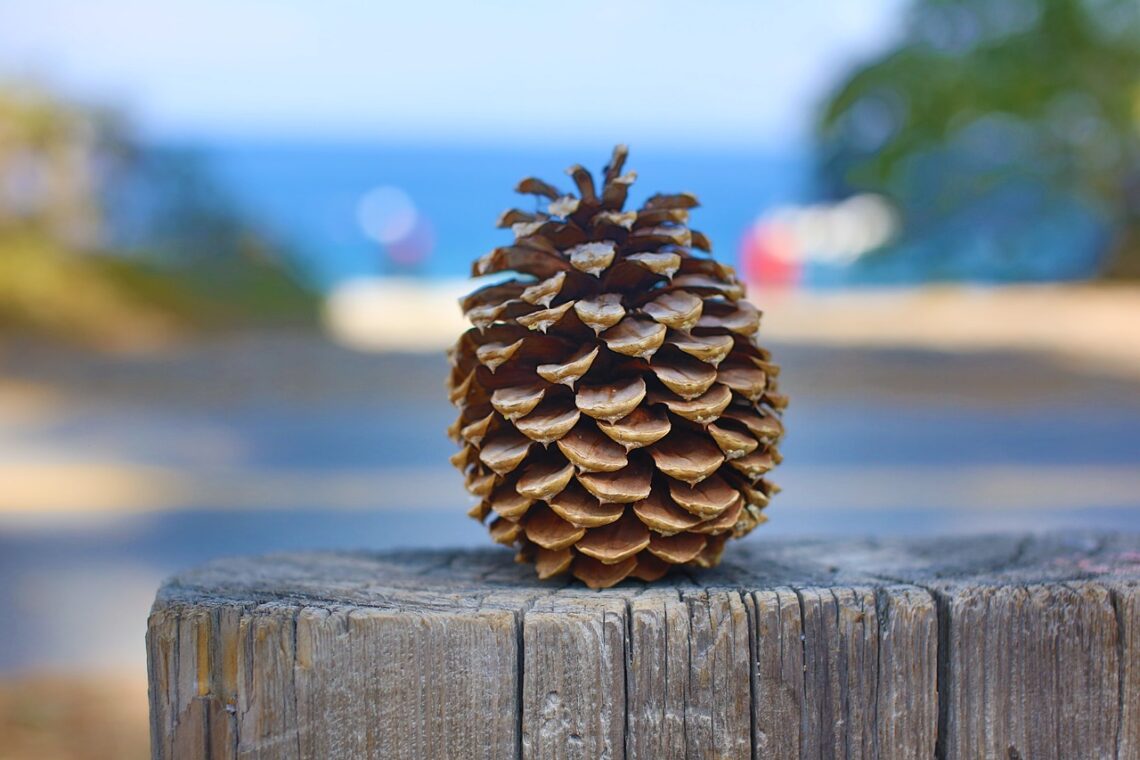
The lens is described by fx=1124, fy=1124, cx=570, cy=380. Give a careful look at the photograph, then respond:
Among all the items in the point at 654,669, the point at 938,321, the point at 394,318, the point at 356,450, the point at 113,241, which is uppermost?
the point at 113,241

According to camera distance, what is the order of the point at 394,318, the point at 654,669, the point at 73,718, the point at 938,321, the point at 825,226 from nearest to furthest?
the point at 654,669 → the point at 73,718 → the point at 938,321 → the point at 394,318 → the point at 825,226

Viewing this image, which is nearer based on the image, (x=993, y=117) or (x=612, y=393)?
(x=612, y=393)

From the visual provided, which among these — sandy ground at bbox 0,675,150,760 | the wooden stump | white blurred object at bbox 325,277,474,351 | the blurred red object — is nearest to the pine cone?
the wooden stump

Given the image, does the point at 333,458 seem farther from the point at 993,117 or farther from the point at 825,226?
the point at 825,226

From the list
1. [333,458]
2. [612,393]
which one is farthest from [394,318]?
[612,393]

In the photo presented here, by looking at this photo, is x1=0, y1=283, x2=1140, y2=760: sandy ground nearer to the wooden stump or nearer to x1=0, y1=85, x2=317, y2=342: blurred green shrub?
x1=0, y1=85, x2=317, y2=342: blurred green shrub

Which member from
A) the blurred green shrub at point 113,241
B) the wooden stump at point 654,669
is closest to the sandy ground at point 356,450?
the blurred green shrub at point 113,241

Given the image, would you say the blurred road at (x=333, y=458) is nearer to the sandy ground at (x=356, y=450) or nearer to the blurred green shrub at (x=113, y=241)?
the sandy ground at (x=356, y=450)
